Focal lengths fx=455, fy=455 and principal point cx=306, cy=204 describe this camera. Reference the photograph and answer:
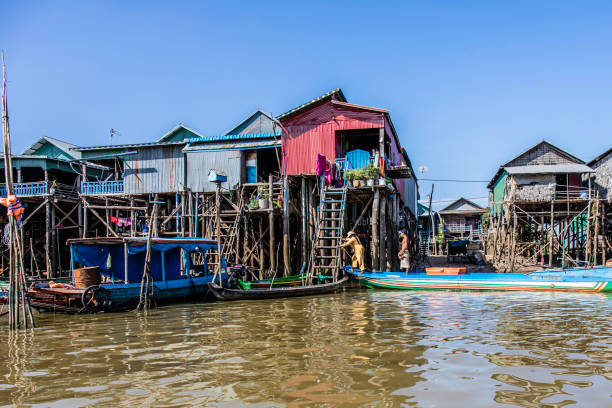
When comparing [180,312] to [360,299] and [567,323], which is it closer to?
[360,299]

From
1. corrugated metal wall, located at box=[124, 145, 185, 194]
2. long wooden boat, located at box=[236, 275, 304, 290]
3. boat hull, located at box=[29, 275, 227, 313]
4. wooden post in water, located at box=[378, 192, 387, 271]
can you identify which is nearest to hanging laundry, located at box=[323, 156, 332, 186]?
wooden post in water, located at box=[378, 192, 387, 271]

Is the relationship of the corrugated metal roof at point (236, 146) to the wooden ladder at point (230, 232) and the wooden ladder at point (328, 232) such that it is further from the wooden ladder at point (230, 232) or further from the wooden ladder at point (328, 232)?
the wooden ladder at point (328, 232)

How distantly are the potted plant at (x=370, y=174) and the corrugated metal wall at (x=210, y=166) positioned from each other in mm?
6633

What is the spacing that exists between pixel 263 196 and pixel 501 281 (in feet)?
31.7

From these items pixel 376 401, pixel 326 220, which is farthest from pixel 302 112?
pixel 376 401

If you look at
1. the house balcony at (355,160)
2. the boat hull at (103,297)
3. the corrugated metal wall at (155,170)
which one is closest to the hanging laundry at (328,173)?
the house balcony at (355,160)

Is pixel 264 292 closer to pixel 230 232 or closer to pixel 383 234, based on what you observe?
pixel 383 234

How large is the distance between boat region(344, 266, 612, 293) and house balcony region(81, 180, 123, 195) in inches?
551

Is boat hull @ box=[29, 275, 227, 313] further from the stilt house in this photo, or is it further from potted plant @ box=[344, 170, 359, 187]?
the stilt house

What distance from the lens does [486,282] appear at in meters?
14.5

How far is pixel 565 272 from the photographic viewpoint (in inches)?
591

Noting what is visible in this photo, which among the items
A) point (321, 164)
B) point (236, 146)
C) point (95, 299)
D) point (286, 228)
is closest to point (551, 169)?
point (321, 164)

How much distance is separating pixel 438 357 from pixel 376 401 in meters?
1.93

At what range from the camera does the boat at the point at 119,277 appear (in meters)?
11.4
